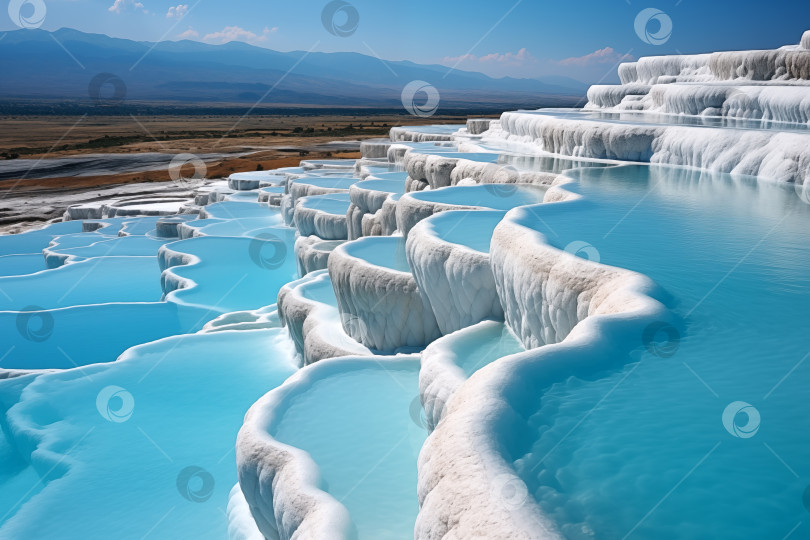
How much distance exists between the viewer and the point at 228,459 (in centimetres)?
511

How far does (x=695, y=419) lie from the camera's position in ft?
6.94

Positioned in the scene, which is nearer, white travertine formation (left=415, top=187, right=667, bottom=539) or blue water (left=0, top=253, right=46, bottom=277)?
white travertine formation (left=415, top=187, right=667, bottom=539)

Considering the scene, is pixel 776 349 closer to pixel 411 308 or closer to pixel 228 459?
pixel 411 308

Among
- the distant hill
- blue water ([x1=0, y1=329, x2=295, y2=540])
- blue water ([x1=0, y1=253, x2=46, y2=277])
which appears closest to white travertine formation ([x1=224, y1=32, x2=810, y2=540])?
blue water ([x1=0, y1=329, x2=295, y2=540])

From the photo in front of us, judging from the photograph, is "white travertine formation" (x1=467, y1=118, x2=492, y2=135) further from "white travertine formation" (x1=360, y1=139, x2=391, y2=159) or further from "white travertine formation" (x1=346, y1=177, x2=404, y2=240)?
"white travertine formation" (x1=346, y1=177, x2=404, y2=240)

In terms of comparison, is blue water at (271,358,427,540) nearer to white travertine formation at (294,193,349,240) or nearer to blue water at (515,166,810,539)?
blue water at (515,166,810,539)

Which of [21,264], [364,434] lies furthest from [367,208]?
[21,264]

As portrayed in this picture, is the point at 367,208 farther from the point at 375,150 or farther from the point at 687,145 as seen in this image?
the point at 375,150

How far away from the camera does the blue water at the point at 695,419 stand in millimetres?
1729

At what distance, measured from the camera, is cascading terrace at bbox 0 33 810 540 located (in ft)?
6.23

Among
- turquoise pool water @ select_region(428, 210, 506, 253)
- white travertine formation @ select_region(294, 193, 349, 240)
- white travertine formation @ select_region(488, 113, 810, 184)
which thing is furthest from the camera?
white travertine formation @ select_region(294, 193, 349, 240)

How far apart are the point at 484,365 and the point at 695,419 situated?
1527 mm

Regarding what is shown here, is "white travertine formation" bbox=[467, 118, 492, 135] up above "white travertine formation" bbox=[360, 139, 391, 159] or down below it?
above

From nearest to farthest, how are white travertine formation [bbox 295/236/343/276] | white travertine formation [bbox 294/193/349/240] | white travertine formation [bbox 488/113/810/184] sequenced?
white travertine formation [bbox 488/113/810/184], white travertine formation [bbox 295/236/343/276], white travertine formation [bbox 294/193/349/240]
